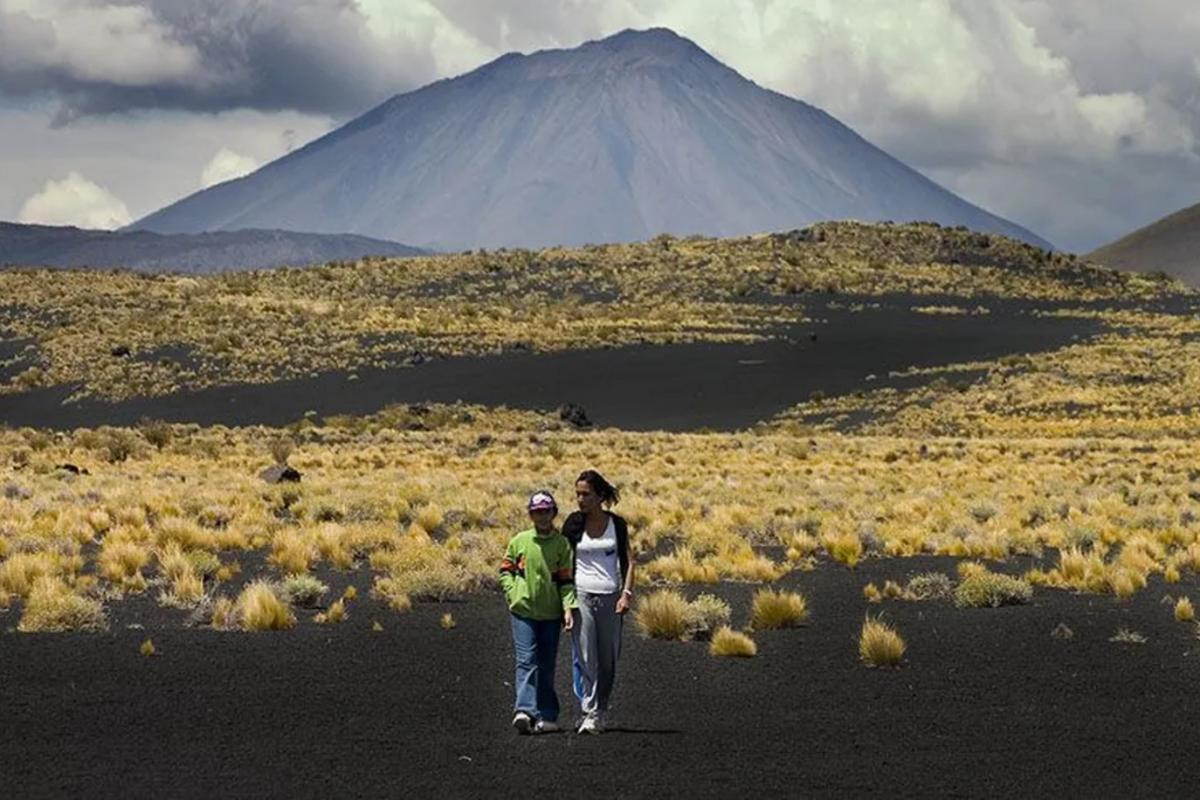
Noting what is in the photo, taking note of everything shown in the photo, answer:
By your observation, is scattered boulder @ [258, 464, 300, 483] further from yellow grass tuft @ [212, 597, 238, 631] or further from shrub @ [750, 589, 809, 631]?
shrub @ [750, 589, 809, 631]

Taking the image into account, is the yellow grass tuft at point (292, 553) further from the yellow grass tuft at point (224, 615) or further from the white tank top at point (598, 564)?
the white tank top at point (598, 564)

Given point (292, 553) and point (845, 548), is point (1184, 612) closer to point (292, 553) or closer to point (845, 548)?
point (845, 548)

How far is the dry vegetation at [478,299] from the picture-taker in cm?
8338

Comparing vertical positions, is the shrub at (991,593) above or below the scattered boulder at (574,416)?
below

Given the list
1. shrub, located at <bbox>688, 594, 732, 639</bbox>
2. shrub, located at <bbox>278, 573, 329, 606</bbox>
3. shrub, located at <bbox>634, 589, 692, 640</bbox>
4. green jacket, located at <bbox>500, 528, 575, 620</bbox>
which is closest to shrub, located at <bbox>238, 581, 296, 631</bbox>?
shrub, located at <bbox>278, 573, 329, 606</bbox>

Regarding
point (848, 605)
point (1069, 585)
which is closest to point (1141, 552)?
point (1069, 585)

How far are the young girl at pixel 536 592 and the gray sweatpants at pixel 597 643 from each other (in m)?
0.15

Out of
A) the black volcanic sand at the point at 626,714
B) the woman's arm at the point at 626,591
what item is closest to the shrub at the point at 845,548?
the black volcanic sand at the point at 626,714

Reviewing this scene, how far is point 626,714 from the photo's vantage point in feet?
40.2

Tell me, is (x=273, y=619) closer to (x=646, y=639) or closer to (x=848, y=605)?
(x=646, y=639)

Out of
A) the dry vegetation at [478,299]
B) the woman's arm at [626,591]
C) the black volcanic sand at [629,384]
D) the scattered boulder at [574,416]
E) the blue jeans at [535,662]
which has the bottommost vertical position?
the blue jeans at [535,662]

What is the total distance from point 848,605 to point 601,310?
88.5m

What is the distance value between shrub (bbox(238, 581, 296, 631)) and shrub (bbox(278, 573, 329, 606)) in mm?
1023

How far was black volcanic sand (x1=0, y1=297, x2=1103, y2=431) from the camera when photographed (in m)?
68.7
